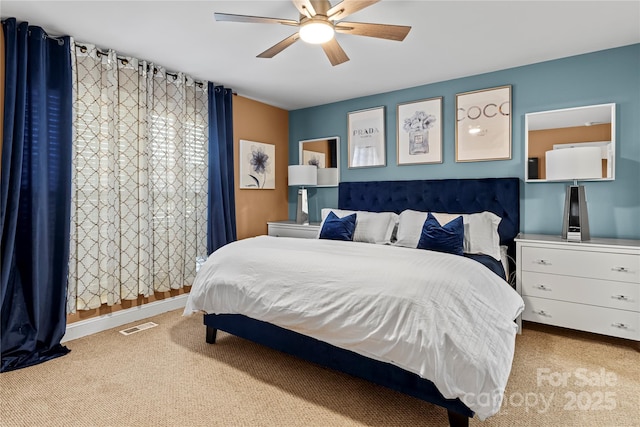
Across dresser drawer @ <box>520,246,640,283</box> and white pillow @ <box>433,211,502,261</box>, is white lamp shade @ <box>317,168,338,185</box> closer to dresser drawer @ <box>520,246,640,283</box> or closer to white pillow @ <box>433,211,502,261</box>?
white pillow @ <box>433,211,502,261</box>

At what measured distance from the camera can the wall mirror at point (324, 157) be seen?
4.77m

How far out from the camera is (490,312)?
1863 millimetres

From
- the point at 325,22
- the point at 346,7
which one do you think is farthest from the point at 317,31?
the point at 346,7

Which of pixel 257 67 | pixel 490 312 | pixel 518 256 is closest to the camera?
pixel 490 312

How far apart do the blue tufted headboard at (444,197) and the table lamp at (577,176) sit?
1.59 ft

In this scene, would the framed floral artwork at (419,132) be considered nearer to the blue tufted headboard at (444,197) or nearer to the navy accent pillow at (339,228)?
the blue tufted headboard at (444,197)

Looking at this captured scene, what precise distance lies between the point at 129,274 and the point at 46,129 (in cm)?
139

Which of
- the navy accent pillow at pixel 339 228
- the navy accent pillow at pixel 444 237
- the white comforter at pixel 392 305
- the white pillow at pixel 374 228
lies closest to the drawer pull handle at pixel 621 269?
the white comforter at pixel 392 305

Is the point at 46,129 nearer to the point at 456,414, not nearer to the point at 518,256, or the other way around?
the point at 456,414

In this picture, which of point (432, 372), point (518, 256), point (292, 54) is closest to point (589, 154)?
point (518, 256)

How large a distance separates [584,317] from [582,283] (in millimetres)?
276

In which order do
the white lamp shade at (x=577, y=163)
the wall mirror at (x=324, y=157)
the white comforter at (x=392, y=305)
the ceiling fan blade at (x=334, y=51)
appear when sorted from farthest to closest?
the wall mirror at (x=324, y=157), the white lamp shade at (x=577, y=163), the ceiling fan blade at (x=334, y=51), the white comforter at (x=392, y=305)

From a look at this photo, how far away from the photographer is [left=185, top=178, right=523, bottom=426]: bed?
65.4 inches

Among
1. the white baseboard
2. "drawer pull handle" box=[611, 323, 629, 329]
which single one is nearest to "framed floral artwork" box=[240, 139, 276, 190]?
the white baseboard
